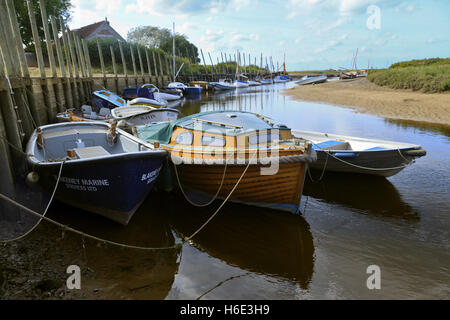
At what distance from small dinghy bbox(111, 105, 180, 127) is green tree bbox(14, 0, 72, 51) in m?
17.1

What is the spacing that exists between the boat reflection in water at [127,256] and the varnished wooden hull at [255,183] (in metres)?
1.25

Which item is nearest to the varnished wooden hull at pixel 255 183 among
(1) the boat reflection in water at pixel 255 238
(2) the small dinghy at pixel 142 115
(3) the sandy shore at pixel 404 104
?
(1) the boat reflection in water at pixel 255 238

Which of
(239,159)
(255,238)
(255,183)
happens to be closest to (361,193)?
(255,183)

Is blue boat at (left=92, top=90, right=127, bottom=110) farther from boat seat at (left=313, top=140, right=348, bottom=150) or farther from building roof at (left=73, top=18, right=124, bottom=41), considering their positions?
building roof at (left=73, top=18, right=124, bottom=41)

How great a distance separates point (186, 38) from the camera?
8238 cm

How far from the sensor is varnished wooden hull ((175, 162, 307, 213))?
705 centimetres

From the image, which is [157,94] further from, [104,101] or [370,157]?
[370,157]

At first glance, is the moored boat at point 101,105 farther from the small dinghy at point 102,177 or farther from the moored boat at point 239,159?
the moored boat at point 239,159

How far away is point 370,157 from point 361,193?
1013 millimetres

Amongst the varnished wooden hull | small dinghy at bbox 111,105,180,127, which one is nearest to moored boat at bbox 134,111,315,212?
the varnished wooden hull
